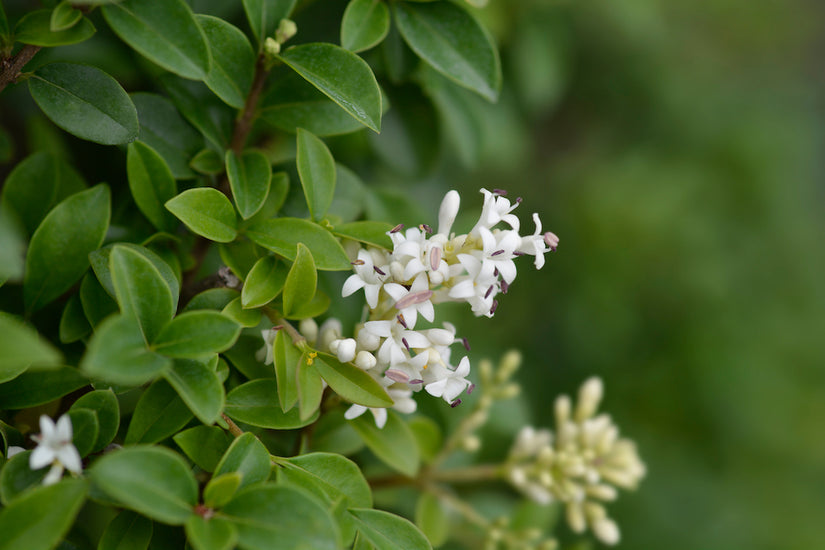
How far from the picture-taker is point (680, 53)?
11.6 feet

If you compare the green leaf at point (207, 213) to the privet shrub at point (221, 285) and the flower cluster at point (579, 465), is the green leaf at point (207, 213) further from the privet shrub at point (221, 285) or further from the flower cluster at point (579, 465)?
the flower cluster at point (579, 465)

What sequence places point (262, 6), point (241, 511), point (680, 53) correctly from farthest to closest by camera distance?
1. point (680, 53)
2. point (262, 6)
3. point (241, 511)

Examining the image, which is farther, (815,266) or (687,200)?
(815,266)

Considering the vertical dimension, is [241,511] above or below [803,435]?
above

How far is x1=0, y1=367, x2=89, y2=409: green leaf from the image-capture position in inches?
40.6

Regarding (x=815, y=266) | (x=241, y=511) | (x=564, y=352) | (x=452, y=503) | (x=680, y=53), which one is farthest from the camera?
(x=680, y=53)

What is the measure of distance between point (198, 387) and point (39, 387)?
0.31 metres

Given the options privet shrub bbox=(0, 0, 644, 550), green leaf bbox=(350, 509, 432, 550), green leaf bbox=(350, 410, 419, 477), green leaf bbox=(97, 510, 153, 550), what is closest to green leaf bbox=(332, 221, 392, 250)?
privet shrub bbox=(0, 0, 644, 550)

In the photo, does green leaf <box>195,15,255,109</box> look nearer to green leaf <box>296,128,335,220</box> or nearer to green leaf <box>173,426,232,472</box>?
green leaf <box>296,128,335,220</box>

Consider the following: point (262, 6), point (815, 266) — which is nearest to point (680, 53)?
point (815, 266)

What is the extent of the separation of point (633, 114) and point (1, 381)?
3158 mm

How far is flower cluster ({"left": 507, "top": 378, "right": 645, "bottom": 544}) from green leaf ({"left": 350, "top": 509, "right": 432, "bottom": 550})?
63cm

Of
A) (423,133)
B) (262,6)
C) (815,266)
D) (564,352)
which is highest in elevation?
(262,6)

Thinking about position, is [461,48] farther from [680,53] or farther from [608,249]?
[680,53]
